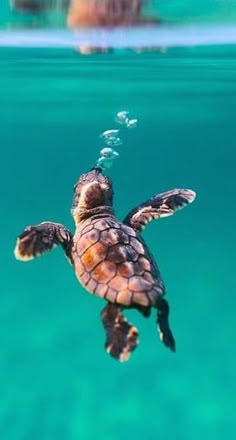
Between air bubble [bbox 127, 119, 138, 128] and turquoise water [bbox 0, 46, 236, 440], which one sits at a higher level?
air bubble [bbox 127, 119, 138, 128]

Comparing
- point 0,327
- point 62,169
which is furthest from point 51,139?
point 0,327

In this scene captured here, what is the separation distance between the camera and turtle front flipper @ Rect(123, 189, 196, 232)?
672 centimetres

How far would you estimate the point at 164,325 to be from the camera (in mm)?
5617

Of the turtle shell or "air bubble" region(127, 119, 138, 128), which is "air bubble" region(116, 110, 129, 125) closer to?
"air bubble" region(127, 119, 138, 128)

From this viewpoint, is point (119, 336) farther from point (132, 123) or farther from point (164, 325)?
point (132, 123)

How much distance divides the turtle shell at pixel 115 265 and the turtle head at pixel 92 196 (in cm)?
49

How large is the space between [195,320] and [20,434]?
17.7 ft

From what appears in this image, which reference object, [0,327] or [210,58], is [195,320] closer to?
[0,327]

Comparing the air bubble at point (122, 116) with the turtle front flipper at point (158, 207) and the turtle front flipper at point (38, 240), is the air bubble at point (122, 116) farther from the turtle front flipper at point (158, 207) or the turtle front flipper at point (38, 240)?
the turtle front flipper at point (38, 240)

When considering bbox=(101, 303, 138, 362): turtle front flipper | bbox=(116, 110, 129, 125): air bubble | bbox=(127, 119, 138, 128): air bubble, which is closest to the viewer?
bbox=(101, 303, 138, 362): turtle front flipper

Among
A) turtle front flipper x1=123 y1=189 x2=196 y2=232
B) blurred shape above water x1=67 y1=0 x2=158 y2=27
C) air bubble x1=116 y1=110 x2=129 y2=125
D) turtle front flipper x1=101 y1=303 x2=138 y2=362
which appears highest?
air bubble x1=116 y1=110 x2=129 y2=125

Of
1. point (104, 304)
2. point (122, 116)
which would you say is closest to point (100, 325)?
point (104, 304)

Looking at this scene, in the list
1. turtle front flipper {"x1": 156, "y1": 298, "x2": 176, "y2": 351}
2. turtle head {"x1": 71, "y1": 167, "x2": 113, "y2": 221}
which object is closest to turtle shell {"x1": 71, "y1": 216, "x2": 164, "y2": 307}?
turtle front flipper {"x1": 156, "y1": 298, "x2": 176, "y2": 351}

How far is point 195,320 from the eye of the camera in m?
12.5
